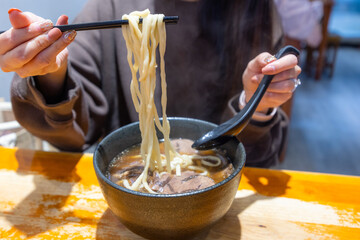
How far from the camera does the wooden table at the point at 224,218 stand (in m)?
0.80

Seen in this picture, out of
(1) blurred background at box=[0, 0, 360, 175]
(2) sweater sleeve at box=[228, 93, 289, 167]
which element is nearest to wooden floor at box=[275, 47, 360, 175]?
(1) blurred background at box=[0, 0, 360, 175]

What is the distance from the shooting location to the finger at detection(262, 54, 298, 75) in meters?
A: 0.86

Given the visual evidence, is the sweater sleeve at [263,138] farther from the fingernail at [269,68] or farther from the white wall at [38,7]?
the white wall at [38,7]

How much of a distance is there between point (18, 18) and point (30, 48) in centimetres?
7

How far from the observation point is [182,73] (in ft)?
4.97

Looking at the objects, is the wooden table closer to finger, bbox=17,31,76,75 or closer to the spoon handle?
the spoon handle

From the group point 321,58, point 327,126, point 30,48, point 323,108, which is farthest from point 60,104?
point 321,58

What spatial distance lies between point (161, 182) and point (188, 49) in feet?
2.83

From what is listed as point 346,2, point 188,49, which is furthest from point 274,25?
point 346,2

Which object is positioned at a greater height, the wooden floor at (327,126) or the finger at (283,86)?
the finger at (283,86)

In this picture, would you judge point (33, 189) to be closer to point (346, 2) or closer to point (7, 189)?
point (7, 189)

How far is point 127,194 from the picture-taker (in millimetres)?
636

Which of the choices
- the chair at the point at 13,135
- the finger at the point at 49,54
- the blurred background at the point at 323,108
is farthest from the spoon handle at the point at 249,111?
the chair at the point at 13,135

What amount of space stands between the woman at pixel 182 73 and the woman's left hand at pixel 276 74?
0.23 feet
